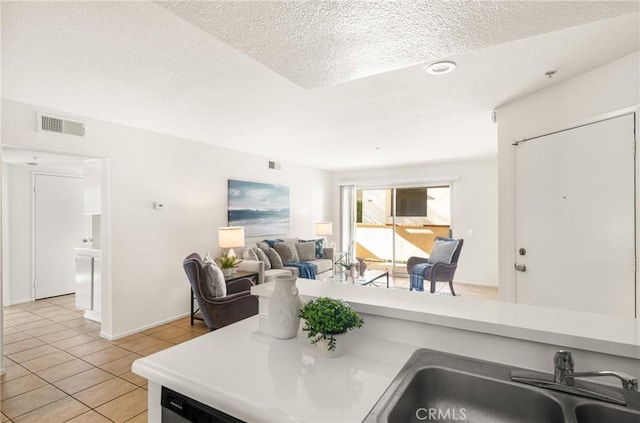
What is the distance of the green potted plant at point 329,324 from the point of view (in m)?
1.13

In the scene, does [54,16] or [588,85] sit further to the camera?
[588,85]

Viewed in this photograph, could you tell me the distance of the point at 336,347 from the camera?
1.14 meters

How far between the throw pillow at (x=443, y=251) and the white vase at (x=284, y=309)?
4.35 m

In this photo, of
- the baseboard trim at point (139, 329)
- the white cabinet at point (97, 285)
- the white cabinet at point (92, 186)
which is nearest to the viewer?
the baseboard trim at point (139, 329)

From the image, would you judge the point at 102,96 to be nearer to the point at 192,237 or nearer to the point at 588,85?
the point at 192,237

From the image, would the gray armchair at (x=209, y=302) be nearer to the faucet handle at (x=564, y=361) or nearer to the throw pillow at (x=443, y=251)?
the faucet handle at (x=564, y=361)

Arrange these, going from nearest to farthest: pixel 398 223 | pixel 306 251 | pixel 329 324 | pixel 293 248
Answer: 1. pixel 329 324
2. pixel 293 248
3. pixel 306 251
4. pixel 398 223

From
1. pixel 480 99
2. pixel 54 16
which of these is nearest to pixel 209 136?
pixel 54 16

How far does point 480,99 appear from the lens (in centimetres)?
280

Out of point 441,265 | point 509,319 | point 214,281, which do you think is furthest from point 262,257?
point 509,319

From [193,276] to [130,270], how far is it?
41.1 inches

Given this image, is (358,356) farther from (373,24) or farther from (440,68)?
(440,68)

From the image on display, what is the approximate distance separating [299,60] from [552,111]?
2168 millimetres

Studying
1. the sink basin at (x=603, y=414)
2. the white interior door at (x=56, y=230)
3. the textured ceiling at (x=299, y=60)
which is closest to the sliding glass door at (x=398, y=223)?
the textured ceiling at (x=299, y=60)
